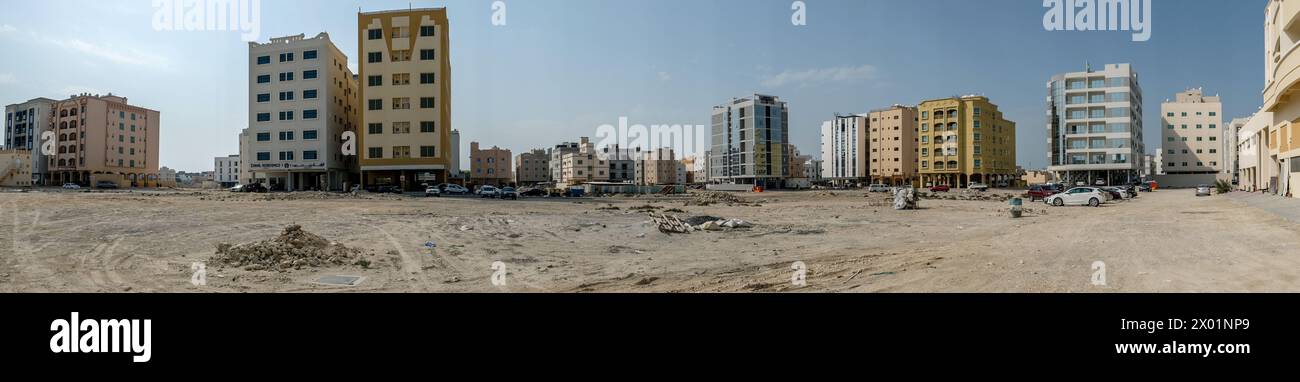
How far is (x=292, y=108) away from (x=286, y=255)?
252 feet

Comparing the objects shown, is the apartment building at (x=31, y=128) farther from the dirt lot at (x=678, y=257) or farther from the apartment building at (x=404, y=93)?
the dirt lot at (x=678, y=257)

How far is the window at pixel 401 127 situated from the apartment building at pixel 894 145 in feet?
331

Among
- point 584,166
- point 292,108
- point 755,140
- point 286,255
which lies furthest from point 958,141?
point 286,255

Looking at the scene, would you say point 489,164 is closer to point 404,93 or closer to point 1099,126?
point 404,93

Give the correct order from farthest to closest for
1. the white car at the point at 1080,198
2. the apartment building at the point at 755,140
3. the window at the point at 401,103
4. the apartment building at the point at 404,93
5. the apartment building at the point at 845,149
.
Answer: the apartment building at the point at 845,149
the apartment building at the point at 755,140
the window at the point at 401,103
the apartment building at the point at 404,93
the white car at the point at 1080,198

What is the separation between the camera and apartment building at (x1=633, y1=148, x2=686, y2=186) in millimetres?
175125

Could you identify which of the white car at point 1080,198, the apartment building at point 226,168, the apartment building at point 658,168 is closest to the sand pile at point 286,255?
the white car at point 1080,198

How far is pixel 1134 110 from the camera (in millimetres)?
93625

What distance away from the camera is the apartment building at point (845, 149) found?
148 m
